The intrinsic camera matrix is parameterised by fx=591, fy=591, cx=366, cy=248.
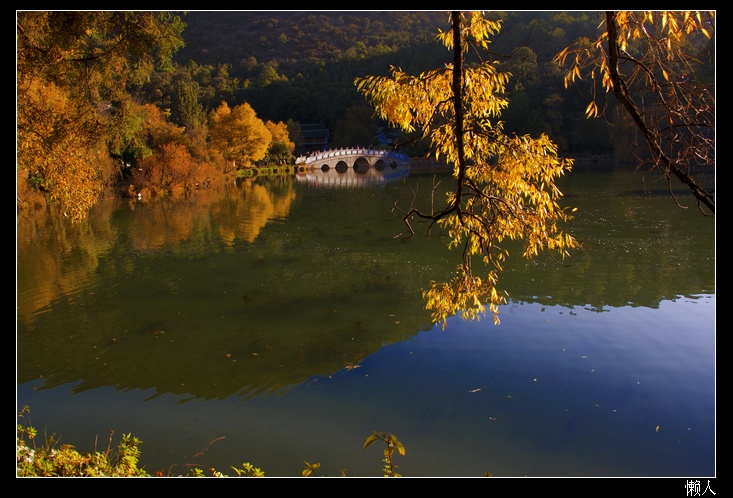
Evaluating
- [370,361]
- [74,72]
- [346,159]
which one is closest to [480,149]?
[370,361]

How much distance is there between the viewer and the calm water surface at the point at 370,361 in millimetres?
4789

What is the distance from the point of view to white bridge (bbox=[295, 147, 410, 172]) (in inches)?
1847

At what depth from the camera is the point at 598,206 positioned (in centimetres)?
1895

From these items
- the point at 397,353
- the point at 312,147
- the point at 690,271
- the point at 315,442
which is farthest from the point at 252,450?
the point at 312,147

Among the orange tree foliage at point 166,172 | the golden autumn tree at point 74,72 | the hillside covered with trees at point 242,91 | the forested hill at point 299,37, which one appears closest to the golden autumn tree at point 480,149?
the hillside covered with trees at point 242,91

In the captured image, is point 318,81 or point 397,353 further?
point 318,81

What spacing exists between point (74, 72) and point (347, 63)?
7693cm

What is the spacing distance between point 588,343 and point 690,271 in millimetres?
4288

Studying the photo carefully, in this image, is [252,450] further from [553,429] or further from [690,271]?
[690,271]

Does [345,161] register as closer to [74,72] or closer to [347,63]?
[347,63]

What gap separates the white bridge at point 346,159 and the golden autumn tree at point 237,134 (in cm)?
867

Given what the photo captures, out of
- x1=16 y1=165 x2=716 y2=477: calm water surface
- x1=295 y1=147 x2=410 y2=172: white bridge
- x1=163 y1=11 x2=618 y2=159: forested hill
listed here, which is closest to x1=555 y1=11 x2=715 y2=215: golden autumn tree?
x1=16 y1=165 x2=716 y2=477: calm water surface

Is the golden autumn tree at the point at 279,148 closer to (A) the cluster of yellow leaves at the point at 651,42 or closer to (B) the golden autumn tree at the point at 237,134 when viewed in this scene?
(B) the golden autumn tree at the point at 237,134
